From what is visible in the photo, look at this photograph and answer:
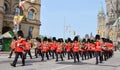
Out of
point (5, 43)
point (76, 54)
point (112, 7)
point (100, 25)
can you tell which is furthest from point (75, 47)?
point (100, 25)

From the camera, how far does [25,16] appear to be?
61.0 metres

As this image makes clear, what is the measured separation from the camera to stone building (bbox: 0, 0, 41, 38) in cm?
5660

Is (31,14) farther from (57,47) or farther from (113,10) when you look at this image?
(113,10)

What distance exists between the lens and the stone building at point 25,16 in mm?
56600

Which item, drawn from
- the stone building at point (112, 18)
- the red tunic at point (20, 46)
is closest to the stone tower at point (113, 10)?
the stone building at point (112, 18)

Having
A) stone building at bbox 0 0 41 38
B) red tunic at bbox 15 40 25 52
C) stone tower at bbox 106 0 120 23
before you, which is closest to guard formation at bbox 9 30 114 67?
red tunic at bbox 15 40 25 52

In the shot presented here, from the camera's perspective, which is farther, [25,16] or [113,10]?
[113,10]

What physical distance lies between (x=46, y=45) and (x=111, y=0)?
365 feet

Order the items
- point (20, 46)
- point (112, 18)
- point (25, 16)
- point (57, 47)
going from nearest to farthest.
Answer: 1. point (20, 46)
2. point (57, 47)
3. point (25, 16)
4. point (112, 18)

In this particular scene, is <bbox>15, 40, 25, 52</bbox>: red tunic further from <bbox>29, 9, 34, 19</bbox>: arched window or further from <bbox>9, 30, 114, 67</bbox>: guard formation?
<bbox>29, 9, 34, 19</bbox>: arched window

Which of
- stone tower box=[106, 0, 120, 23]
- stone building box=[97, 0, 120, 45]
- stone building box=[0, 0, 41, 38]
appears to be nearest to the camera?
stone building box=[0, 0, 41, 38]

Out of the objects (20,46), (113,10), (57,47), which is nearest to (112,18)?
(113,10)

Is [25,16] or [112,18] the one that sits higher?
[112,18]

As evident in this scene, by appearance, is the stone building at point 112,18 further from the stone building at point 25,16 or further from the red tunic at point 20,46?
the red tunic at point 20,46
